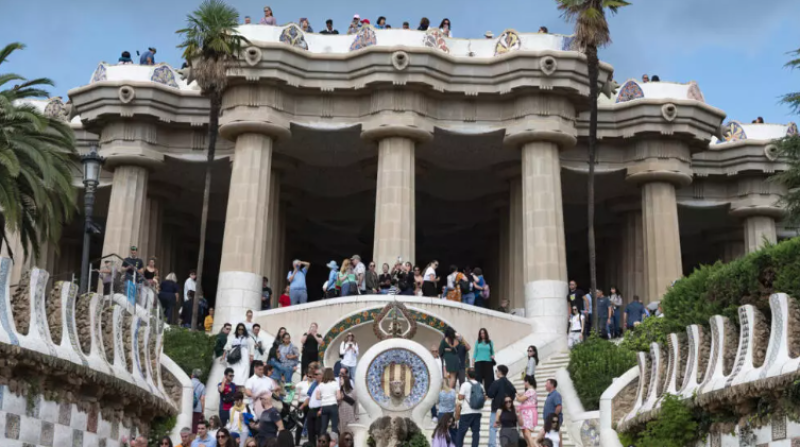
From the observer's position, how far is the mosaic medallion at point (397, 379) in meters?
22.2

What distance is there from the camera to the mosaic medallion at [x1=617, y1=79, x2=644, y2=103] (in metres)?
42.0

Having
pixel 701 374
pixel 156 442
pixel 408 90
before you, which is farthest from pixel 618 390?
pixel 408 90

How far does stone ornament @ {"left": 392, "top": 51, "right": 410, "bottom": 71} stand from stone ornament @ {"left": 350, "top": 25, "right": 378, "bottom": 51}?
134cm

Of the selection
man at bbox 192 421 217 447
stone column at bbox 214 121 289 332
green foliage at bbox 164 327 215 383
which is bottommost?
man at bbox 192 421 217 447

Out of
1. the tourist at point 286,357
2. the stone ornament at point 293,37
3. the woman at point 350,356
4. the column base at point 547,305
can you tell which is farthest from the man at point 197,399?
the stone ornament at point 293,37

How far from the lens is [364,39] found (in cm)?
3900

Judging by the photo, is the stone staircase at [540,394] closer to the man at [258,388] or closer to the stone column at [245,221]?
the man at [258,388]

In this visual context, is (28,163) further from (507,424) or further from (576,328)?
(576,328)

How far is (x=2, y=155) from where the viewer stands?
84.7 ft

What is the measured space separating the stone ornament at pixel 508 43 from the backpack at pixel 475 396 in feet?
65.6

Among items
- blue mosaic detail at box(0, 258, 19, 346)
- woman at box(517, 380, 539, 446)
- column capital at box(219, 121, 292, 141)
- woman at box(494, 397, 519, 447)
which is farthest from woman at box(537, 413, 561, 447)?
column capital at box(219, 121, 292, 141)

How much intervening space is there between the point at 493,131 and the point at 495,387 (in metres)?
18.6

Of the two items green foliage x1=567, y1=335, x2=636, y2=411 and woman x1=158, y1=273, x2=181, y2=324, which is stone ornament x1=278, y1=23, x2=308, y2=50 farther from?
green foliage x1=567, y1=335, x2=636, y2=411

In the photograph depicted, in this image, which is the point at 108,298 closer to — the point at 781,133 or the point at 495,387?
the point at 495,387
